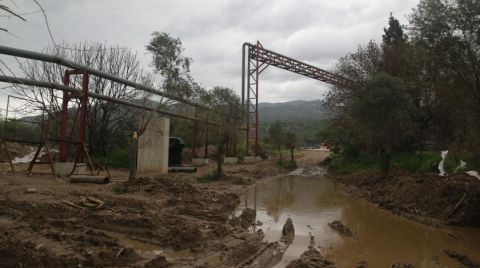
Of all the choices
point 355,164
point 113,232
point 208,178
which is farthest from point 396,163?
point 113,232

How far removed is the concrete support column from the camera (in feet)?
78.7

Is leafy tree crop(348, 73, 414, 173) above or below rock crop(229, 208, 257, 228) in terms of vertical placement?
above

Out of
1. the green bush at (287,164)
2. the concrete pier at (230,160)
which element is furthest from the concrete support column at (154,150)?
the green bush at (287,164)

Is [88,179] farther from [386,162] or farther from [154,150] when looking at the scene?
[386,162]

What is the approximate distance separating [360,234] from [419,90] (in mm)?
15427

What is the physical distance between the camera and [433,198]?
1505cm

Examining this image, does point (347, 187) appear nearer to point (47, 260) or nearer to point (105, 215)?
point (105, 215)

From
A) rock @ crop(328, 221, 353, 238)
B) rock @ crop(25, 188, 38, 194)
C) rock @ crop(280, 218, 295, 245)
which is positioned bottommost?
rock @ crop(328, 221, 353, 238)

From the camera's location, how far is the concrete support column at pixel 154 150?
24.0 metres

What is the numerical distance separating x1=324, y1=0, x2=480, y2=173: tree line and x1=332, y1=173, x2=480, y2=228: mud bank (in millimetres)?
1318

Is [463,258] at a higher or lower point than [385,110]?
lower

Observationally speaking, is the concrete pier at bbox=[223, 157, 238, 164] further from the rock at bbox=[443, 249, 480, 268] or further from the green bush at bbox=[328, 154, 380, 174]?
the rock at bbox=[443, 249, 480, 268]

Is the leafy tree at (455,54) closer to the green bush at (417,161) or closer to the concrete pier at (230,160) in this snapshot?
the green bush at (417,161)

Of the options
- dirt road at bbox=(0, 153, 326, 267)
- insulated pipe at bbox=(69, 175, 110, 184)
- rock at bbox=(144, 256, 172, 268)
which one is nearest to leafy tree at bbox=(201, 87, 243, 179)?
insulated pipe at bbox=(69, 175, 110, 184)
